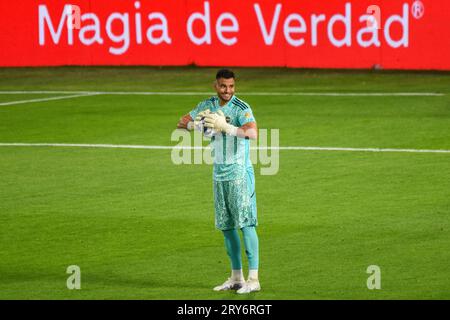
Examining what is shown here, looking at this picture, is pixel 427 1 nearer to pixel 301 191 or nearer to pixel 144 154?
pixel 144 154

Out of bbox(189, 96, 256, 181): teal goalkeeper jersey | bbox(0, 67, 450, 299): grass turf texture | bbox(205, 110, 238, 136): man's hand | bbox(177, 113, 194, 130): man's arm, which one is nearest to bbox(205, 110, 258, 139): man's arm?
bbox(205, 110, 238, 136): man's hand

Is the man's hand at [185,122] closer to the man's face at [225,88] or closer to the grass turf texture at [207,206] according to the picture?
the man's face at [225,88]

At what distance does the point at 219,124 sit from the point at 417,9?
799 inches

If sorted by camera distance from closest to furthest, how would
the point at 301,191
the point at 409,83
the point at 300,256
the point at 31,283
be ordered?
the point at 31,283, the point at 300,256, the point at 301,191, the point at 409,83

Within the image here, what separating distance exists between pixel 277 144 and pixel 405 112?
173 inches

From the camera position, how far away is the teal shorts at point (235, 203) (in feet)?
32.3

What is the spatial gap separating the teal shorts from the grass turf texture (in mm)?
634

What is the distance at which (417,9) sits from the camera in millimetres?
29016

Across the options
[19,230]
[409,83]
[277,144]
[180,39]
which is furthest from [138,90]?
[19,230]

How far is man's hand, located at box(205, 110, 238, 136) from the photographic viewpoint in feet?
31.6

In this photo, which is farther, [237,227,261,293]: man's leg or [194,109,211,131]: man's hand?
[237,227,261,293]: man's leg

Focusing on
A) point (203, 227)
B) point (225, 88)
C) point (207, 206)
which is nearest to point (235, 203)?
point (225, 88)

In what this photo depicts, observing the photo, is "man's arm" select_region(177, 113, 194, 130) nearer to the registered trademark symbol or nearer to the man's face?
the man's face

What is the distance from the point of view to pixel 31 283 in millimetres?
10398
